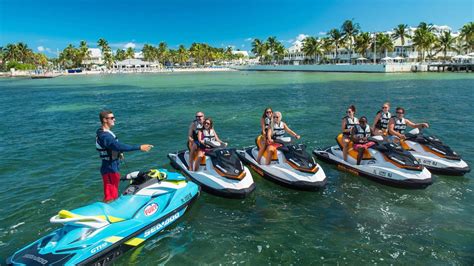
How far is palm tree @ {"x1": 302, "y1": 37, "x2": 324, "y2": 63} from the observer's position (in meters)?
113

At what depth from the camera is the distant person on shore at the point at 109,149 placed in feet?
19.4

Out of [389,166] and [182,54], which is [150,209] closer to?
[389,166]

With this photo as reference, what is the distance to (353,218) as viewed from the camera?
23.7 feet

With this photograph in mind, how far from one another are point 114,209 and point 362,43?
101 m

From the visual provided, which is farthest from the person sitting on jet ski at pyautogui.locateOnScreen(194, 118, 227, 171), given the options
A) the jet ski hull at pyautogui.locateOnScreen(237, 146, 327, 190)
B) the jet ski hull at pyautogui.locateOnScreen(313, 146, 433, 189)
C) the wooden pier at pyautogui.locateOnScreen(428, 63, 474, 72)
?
the wooden pier at pyautogui.locateOnScreen(428, 63, 474, 72)

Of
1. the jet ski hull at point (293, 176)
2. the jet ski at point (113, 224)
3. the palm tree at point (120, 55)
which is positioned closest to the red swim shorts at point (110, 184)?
the jet ski at point (113, 224)

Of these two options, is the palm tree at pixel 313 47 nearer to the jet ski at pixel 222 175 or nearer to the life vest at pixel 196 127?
the life vest at pixel 196 127

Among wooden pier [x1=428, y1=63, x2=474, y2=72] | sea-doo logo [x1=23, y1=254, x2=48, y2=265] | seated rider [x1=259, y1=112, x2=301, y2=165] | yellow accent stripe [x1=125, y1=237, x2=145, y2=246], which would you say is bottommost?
yellow accent stripe [x1=125, y1=237, x2=145, y2=246]

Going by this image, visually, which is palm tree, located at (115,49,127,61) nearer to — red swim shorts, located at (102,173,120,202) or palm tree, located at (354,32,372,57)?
palm tree, located at (354,32,372,57)

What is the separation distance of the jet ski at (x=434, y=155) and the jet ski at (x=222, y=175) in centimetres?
525

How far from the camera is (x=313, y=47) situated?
114188 mm

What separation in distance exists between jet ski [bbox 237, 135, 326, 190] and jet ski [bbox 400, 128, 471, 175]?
3281 mm

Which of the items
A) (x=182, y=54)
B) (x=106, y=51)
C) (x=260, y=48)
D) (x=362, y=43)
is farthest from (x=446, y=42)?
(x=106, y=51)

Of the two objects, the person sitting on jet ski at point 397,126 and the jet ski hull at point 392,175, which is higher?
the person sitting on jet ski at point 397,126
